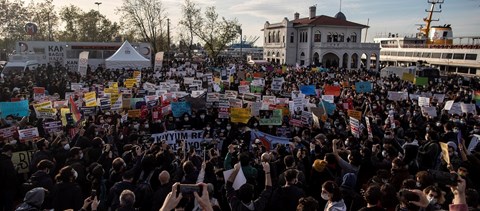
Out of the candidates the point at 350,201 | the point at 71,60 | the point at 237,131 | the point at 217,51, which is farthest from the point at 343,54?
the point at 350,201

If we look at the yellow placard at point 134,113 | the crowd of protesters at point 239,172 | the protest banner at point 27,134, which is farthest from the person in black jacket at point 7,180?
the yellow placard at point 134,113

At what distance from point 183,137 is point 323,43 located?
4932cm

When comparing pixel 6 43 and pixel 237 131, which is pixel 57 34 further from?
pixel 237 131

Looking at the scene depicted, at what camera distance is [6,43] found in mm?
61469

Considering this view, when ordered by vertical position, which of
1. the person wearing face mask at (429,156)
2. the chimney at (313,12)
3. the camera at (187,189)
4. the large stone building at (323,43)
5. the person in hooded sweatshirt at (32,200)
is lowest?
the person wearing face mask at (429,156)

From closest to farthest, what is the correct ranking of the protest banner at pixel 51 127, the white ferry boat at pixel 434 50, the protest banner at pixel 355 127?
the protest banner at pixel 51 127 < the protest banner at pixel 355 127 < the white ferry boat at pixel 434 50

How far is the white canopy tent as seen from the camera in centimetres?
3142

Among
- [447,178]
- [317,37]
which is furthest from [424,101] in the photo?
[317,37]

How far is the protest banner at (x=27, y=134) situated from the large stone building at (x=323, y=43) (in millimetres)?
48664

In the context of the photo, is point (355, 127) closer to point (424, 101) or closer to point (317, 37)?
point (424, 101)

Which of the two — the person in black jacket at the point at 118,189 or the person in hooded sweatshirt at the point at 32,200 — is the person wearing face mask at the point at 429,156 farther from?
the person in hooded sweatshirt at the point at 32,200

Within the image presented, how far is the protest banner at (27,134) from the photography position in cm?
952

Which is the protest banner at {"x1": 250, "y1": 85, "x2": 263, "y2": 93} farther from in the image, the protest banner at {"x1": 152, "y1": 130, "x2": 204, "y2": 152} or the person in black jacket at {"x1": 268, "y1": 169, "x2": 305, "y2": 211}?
the person in black jacket at {"x1": 268, "y1": 169, "x2": 305, "y2": 211}

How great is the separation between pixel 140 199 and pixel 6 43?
2647 inches
